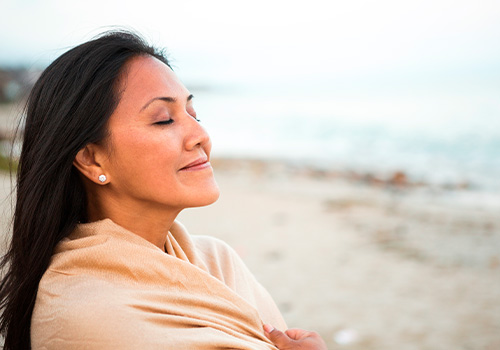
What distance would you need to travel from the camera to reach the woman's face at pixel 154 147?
5.62ft

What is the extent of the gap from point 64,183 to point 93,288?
0.44m

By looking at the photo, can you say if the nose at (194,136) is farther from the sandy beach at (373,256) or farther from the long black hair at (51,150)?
the sandy beach at (373,256)

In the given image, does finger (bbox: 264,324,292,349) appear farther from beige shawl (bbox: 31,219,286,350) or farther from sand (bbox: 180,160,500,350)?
sand (bbox: 180,160,500,350)

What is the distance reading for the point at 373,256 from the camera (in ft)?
19.9

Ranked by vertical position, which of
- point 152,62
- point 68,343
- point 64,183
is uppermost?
point 152,62

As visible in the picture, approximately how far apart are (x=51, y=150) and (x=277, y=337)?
1.05 m

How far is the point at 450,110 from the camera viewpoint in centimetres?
2453

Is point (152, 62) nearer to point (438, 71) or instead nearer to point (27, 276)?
point (27, 276)

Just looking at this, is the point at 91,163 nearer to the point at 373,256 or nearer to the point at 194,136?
the point at 194,136

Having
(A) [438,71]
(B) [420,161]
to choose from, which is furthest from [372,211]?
(A) [438,71]

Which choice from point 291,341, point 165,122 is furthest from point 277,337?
point 165,122

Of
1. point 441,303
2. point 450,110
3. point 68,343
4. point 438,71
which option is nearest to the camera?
point 68,343

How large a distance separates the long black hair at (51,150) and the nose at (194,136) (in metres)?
0.28

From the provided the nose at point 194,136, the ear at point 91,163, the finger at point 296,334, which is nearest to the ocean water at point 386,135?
the finger at point 296,334
